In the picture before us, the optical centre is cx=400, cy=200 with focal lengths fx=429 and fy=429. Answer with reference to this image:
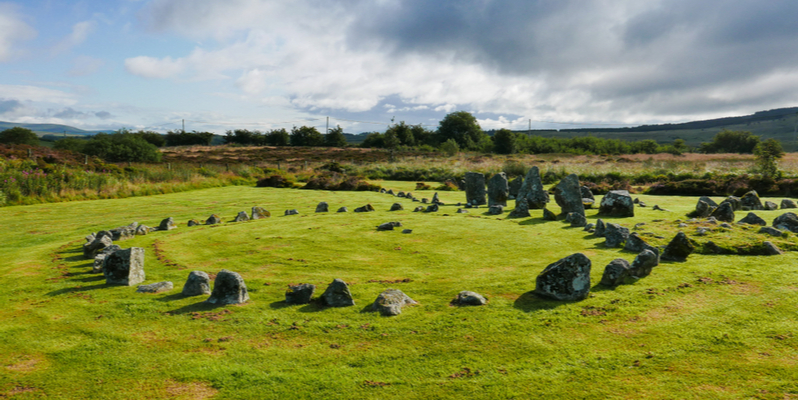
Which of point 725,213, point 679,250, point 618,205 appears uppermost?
point 618,205

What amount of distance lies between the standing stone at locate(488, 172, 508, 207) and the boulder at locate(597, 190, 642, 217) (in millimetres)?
4149

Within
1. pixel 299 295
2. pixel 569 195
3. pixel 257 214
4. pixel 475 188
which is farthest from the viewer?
pixel 475 188

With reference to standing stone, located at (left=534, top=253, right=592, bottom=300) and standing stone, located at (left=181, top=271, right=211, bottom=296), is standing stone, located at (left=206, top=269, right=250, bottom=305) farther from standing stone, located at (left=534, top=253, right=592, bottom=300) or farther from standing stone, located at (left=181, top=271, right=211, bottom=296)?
standing stone, located at (left=534, top=253, right=592, bottom=300)

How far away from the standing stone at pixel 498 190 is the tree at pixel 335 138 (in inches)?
2920

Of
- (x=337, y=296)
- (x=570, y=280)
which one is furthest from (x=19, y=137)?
(x=570, y=280)

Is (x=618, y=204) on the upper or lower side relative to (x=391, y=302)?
upper

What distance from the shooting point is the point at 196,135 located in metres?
88.2

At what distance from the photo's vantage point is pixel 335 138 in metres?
87.8

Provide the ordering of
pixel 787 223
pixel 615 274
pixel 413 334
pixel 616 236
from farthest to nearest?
pixel 787 223 → pixel 616 236 → pixel 615 274 → pixel 413 334

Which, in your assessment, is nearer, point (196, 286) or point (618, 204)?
point (196, 286)

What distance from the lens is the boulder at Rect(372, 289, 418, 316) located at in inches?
169

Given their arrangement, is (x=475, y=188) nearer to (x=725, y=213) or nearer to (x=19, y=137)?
(x=725, y=213)

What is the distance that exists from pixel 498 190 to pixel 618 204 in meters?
4.64

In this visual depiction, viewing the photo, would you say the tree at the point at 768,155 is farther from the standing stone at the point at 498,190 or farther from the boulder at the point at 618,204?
the boulder at the point at 618,204
